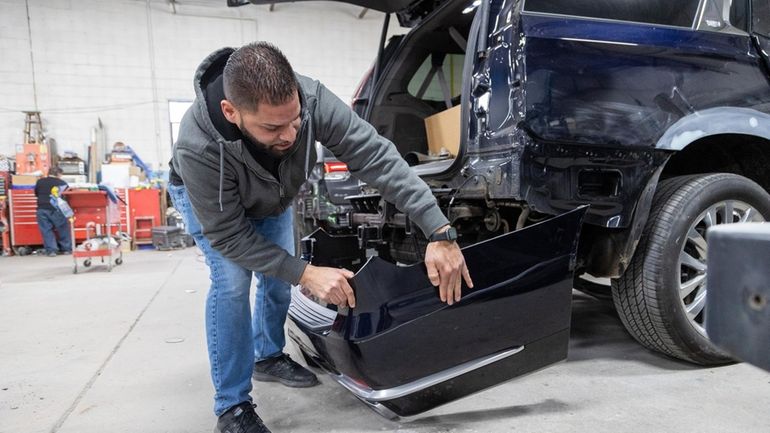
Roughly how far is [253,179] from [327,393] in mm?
855

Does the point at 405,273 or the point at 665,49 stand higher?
the point at 665,49

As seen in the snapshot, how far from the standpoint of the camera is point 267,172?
4.32 ft

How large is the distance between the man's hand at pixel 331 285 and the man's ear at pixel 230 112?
468mm

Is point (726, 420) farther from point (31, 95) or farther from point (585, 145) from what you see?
point (31, 95)

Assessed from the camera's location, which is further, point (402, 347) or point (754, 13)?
point (754, 13)

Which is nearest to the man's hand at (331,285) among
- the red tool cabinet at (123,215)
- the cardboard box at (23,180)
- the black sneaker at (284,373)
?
the black sneaker at (284,373)

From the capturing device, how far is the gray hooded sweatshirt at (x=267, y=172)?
1.26m

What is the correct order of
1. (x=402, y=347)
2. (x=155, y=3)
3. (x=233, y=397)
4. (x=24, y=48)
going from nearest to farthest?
(x=402, y=347) → (x=233, y=397) → (x=24, y=48) → (x=155, y=3)

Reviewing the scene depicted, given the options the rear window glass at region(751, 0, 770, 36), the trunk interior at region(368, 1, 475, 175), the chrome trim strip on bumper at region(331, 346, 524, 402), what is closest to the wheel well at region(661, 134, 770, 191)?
the rear window glass at region(751, 0, 770, 36)

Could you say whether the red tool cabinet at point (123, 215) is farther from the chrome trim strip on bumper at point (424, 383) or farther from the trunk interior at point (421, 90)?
the chrome trim strip on bumper at point (424, 383)

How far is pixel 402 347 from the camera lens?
1.25 meters

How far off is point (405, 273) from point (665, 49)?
4.32ft

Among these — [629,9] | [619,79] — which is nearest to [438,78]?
[629,9]

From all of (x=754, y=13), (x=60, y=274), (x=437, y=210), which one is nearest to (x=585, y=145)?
(x=437, y=210)
